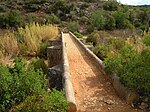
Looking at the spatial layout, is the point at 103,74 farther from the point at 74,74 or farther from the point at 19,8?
the point at 19,8

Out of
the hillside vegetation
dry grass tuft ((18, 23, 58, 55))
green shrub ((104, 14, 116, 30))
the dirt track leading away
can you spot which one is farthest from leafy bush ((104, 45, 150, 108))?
green shrub ((104, 14, 116, 30))

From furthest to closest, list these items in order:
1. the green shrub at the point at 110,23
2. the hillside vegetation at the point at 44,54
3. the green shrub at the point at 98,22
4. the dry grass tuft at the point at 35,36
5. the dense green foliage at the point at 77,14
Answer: the dense green foliage at the point at 77,14, the green shrub at the point at 110,23, the green shrub at the point at 98,22, the dry grass tuft at the point at 35,36, the hillside vegetation at the point at 44,54

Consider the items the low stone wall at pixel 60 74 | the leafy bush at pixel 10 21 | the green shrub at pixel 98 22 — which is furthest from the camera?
the leafy bush at pixel 10 21

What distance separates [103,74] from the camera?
689 cm

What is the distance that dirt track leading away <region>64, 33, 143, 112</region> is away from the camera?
4910mm

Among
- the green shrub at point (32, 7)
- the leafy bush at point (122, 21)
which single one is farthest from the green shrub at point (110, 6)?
the leafy bush at point (122, 21)

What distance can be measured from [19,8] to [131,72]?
35.4 metres

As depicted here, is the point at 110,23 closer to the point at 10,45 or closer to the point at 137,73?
the point at 10,45

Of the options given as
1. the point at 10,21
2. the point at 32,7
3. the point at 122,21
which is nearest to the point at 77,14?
the point at 32,7

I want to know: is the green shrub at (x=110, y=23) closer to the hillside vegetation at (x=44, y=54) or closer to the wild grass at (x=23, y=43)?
the hillside vegetation at (x=44, y=54)

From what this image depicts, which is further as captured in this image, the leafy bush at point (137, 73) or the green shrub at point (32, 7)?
the green shrub at point (32, 7)

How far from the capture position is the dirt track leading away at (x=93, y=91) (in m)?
4.91

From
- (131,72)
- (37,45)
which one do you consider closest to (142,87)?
(131,72)

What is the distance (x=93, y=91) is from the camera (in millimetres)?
5691
